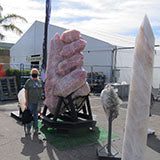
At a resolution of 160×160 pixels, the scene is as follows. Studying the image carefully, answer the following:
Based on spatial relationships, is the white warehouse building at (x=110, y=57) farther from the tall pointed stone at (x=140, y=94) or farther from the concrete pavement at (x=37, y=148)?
the tall pointed stone at (x=140, y=94)

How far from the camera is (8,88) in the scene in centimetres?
1147

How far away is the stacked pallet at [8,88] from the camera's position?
438 inches

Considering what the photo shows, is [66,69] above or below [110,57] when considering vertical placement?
A: below

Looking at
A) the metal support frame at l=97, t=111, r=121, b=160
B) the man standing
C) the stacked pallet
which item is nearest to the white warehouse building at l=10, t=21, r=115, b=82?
the stacked pallet

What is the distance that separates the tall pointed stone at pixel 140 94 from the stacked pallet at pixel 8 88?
10.4m

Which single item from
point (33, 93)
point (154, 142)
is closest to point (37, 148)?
point (33, 93)

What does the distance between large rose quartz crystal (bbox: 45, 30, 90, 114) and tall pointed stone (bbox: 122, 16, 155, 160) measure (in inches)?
136

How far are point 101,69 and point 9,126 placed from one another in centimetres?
1081

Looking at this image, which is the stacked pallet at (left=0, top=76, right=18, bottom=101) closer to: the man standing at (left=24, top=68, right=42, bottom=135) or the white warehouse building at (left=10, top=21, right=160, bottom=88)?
the white warehouse building at (left=10, top=21, right=160, bottom=88)

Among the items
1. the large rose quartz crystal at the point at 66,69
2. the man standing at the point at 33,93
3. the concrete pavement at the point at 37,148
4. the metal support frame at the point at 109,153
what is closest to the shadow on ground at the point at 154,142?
the concrete pavement at the point at 37,148

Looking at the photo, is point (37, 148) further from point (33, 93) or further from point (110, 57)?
point (110, 57)

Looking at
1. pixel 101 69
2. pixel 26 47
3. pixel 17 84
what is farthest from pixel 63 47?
pixel 26 47

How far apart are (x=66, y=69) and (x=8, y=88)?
7226 mm

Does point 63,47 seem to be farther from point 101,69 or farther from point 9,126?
point 101,69
